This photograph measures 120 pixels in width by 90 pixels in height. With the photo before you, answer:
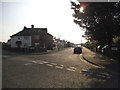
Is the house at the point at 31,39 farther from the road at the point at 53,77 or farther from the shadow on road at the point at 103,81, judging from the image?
the shadow on road at the point at 103,81

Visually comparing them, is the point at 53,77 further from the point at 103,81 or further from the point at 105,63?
the point at 105,63

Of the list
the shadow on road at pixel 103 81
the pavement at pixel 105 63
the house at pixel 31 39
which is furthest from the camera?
the house at pixel 31 39

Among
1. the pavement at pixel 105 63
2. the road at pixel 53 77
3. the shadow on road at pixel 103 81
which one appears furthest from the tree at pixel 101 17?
the shadow on road at pixel 103 81

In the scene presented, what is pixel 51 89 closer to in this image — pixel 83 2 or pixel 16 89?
pixel 16 89

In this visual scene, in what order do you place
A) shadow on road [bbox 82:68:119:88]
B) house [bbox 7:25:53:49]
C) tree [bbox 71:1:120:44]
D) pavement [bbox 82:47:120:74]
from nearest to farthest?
shadow on road [bbox 82:68:119:88] → pavement [bbox 82:47:120:74] → tree [bbox 71:1:120:44] → house [bbox 7:25:53:49]

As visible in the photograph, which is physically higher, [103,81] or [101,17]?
[101,17]

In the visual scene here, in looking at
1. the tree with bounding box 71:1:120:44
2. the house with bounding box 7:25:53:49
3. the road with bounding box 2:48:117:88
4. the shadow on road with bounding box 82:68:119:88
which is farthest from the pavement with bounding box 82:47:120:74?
the house with bounding box 7:25:53:49

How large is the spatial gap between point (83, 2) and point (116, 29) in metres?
4.44

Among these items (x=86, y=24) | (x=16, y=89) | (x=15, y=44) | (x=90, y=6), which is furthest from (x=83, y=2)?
(x=15, y=44)

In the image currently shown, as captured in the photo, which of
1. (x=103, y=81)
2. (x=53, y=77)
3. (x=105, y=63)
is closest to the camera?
(x=103, y=81)

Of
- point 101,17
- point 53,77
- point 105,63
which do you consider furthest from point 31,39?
point 53,77

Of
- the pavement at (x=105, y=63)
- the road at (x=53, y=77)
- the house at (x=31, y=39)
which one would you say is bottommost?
the pavement at (x=105, y=63)

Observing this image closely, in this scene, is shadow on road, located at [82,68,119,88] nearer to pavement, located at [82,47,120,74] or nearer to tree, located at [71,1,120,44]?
pavement, located at [82,47,120,74]

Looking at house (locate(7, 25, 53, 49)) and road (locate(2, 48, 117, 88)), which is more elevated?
house (locate(7, 25, 53, 49))
